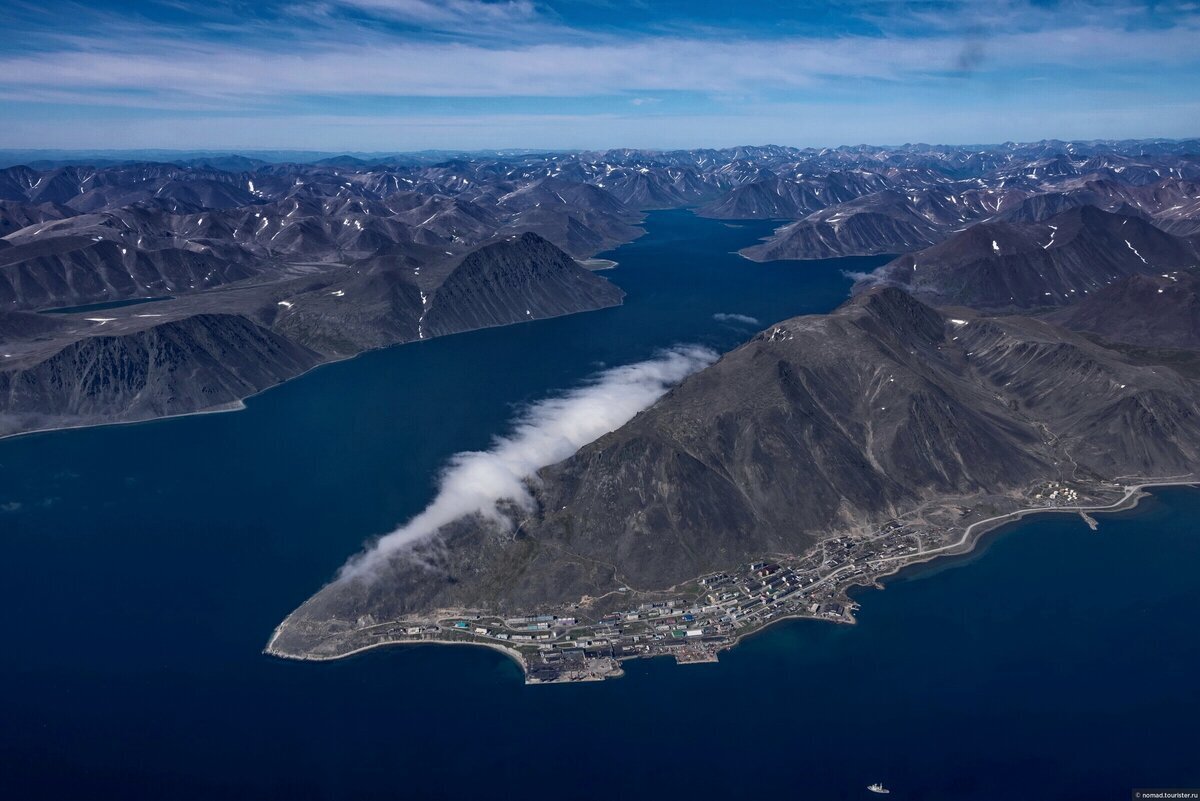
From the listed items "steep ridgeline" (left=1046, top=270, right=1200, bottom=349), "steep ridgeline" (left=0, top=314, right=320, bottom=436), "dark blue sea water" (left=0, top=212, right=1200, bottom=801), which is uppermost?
"steep ridgeline" (left=1046, top=270, right=1200, bottom=349)

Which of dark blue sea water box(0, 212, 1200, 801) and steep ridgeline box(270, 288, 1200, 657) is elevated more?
steep ridgeline box(270, 288, 1200, 657)

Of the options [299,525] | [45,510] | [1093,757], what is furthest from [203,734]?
[1093,757]

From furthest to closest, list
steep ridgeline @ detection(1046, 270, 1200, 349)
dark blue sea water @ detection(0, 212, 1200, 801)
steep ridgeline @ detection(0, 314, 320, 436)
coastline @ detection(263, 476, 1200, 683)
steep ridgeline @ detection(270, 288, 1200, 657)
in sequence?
steep ridgeline @ detection(1046, 270, 1200, 349) → steep ridgeline @ detection(0, 314, 320, 436) → steep ridgeline @ detection(270, 288, 1200, 657) → coastline @ detection(263, 476, 1200, 683) → dark blue sea water @ detection(0, 212, 1200, 801)

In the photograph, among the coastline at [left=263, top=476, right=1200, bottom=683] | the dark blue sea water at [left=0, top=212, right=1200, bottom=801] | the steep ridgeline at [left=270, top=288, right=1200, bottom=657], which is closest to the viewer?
the dark blue sea water at [left=0, top=212, right=1200, bottom=801]

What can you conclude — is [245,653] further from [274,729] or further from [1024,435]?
[1024,435]

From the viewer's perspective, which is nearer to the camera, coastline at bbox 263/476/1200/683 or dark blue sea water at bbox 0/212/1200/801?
dark blue sea water at bbox 0/212/1200/801

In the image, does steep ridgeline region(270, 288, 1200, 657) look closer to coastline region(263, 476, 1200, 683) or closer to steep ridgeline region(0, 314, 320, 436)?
coastline region(263, 476, 1200, 683)

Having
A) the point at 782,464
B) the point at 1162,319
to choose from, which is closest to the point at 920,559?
the point at 782,464

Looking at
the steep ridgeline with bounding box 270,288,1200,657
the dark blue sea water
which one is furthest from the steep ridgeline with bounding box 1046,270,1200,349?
the dark blue sea water
